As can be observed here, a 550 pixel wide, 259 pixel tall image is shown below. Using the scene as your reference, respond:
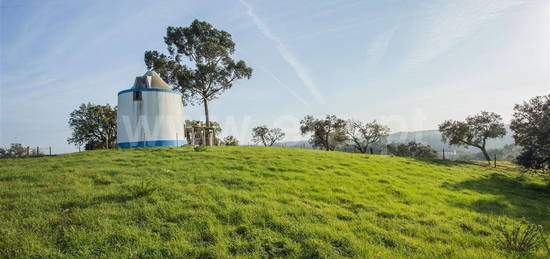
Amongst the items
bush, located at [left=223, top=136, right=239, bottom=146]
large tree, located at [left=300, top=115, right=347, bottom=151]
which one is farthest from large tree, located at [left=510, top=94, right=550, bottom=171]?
bush, located at [left=223, top=136, right=239, bottom=146]

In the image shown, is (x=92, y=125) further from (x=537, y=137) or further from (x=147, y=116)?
(x=537, y=137)

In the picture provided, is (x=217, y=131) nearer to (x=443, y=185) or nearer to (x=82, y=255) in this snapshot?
(x=443, y=185)

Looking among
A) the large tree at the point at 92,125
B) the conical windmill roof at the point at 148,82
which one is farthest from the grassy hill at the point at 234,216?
the large tree at the point at 92,125

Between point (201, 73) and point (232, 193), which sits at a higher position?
point (201, 73)

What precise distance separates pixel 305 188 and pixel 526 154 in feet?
80.3

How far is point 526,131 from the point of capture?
2352cm

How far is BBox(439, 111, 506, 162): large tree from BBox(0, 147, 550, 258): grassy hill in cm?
3818

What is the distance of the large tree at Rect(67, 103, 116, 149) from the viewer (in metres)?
39.7

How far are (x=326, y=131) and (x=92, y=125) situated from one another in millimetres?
44609

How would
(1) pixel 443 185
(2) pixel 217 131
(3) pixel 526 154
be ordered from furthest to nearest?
(2) pixel 217 131 → (3) pixel 526 154 → (1) pixel 443 185

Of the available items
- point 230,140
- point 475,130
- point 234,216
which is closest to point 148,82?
point 234,216

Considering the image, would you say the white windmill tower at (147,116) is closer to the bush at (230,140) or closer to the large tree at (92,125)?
the large tree at (92,125)

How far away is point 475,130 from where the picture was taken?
4091cm

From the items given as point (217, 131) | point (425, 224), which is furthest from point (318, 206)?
point (217, 131)
